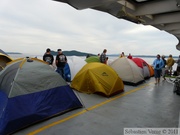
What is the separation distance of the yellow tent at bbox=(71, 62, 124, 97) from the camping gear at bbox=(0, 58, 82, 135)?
1.59 meters

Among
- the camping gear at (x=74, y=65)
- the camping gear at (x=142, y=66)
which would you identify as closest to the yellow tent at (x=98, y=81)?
the camping gear at (x=74, y=65)

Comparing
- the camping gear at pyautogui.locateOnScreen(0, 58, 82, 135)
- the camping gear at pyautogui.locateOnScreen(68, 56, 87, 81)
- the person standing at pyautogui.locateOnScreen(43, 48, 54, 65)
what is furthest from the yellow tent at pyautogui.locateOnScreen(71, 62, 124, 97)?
the camping gear at pyautogui.locateOnScreen(68, 56, 87, 81)

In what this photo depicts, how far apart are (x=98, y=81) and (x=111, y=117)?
217 centimetres

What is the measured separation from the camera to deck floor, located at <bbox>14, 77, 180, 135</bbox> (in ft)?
12.3

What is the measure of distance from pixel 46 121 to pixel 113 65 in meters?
6.42

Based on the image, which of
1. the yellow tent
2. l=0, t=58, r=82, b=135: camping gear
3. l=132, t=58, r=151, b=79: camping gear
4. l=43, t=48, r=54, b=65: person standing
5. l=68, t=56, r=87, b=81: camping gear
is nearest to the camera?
l=0, t=58, r=82, b=135: camping gear

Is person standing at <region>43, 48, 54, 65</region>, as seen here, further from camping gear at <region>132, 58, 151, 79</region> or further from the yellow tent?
camping gear at <region>132, 58, 151, 79</region>

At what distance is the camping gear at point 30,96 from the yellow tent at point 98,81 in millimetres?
1593

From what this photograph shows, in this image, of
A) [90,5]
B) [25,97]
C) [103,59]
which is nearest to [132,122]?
[25,97]

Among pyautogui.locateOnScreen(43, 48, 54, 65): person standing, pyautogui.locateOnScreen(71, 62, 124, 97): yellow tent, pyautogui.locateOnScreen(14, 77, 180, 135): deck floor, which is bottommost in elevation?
pyautogui.locateOnScreen(14, 77, 180, 135): deck floor

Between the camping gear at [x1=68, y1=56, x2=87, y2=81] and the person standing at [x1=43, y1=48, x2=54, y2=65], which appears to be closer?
the person standing at [x1=43, y1=48, x2=54, y2=65]

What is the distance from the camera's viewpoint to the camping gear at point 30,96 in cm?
363

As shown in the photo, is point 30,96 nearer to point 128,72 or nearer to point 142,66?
point 128,72

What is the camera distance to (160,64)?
905 centimetres
